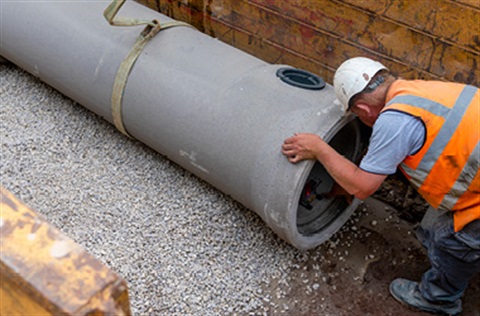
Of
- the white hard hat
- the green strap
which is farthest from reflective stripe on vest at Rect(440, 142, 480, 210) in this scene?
the green strap

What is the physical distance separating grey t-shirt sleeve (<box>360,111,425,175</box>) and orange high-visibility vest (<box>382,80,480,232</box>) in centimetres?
3

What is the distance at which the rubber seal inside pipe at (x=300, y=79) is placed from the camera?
349 cm

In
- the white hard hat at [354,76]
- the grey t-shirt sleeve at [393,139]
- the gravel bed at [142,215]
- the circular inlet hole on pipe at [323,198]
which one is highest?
the white hard hat at [354,76]

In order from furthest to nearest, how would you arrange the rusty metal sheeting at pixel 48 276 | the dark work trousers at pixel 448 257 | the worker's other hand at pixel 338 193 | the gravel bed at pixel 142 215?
the worker's other hand at pixel 338 193, the gravel bed at pixel 142 215, the dark work trousers at pixel 448 257, the rusty metal sheeting at pixel 48 276

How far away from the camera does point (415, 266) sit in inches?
146

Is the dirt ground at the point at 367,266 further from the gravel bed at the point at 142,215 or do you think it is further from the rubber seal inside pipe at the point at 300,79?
the rubber seal inside pipe at the point at 300,79

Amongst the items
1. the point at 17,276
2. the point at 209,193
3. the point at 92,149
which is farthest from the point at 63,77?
the point at 17,276

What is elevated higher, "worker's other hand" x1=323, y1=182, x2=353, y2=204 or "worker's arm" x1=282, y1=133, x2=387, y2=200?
"worker's arm" x1=282, y1=133, x2=387, y2=200

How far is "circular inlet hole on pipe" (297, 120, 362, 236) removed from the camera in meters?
3.72

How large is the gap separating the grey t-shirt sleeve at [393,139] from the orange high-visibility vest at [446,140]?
0.03 metres

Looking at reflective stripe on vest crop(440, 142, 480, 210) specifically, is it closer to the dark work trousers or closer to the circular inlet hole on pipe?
the dark work trousers

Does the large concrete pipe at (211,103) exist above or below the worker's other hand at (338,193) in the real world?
above

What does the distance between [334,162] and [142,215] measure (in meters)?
1.44

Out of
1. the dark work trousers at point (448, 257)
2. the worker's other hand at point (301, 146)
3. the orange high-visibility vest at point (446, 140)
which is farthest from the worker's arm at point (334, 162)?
the dark work trousers at point (448, 257)
